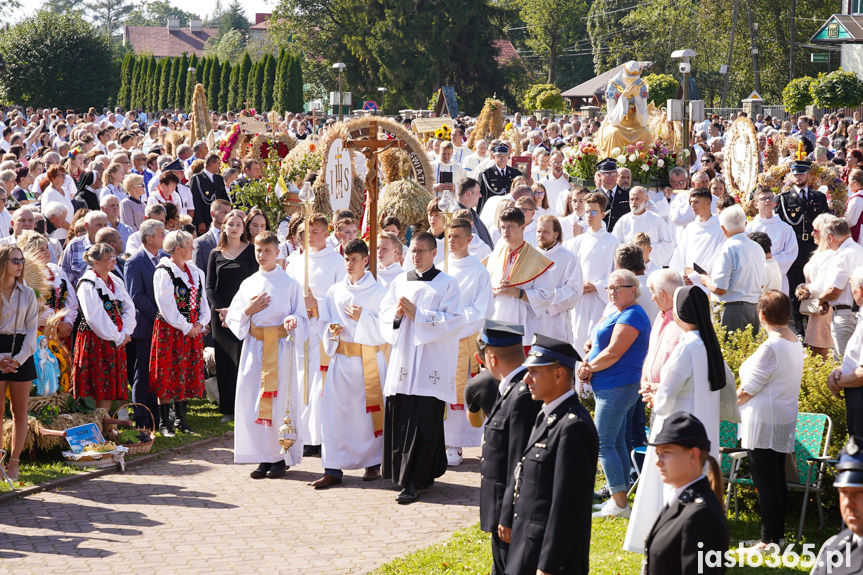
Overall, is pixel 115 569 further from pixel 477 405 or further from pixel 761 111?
pixel 761 111

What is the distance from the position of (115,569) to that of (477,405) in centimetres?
244

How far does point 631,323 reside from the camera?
7070 mm

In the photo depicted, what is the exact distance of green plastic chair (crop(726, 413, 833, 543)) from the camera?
6.88 m

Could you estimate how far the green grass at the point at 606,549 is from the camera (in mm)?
6398

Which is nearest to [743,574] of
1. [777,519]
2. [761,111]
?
[777,519]

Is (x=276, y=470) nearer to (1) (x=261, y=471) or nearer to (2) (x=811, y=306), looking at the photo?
(1) (x=261, y=471)

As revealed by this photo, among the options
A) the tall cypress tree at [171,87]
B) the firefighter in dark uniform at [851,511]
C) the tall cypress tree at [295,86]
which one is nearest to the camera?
the firefighter in dark uniform at [851,511]

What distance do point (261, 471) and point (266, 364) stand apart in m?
0.86

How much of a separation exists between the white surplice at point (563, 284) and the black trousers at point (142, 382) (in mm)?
3540

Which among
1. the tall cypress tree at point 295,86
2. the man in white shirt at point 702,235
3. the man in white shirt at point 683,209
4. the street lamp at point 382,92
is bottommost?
the man in white shirt at point 702,235

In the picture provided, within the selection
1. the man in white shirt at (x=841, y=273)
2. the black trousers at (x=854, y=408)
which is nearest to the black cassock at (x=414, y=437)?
the black trousers at (x=854, y=408)

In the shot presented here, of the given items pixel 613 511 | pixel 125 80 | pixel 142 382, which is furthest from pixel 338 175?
pixel 125 80

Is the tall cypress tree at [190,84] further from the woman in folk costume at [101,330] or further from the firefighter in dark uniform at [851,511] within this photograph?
the firefighter in dark uniform at [851,511]

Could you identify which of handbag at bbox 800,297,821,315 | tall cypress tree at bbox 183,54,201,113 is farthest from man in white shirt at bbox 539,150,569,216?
tall cypress tree at bbox 183,54,201,113
